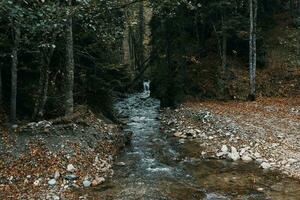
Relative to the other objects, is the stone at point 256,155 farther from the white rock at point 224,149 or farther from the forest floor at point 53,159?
the forest floor at point 53,159

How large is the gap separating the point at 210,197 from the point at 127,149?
21.3 feet

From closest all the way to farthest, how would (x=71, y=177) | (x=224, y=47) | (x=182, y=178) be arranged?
(x=71, y=177), (x=182, y=178), (x=224, y=47)

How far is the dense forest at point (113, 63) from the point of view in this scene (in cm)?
1395

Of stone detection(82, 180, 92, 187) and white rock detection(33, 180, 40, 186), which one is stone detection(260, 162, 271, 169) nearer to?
stone detection(82, 180, 92, 187)

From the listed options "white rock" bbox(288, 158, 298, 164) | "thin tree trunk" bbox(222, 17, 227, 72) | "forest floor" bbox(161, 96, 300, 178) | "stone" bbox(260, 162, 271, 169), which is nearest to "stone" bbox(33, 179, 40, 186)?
"forest floor" bbox(161, 96, 300, 178)

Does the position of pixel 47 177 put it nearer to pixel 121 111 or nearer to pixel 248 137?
pixel 248 137

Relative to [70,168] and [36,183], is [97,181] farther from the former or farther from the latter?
[36,183]

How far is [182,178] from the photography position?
45.3 ft

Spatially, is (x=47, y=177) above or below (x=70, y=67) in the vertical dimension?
below

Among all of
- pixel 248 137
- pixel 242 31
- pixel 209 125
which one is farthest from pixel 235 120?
pixel 242 31

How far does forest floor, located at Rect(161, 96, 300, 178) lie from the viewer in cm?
1581

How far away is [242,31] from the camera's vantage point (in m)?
27.9

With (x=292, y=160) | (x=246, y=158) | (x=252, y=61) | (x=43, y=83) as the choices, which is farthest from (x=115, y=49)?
(x=292, y=160)

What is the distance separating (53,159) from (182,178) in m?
4.39
